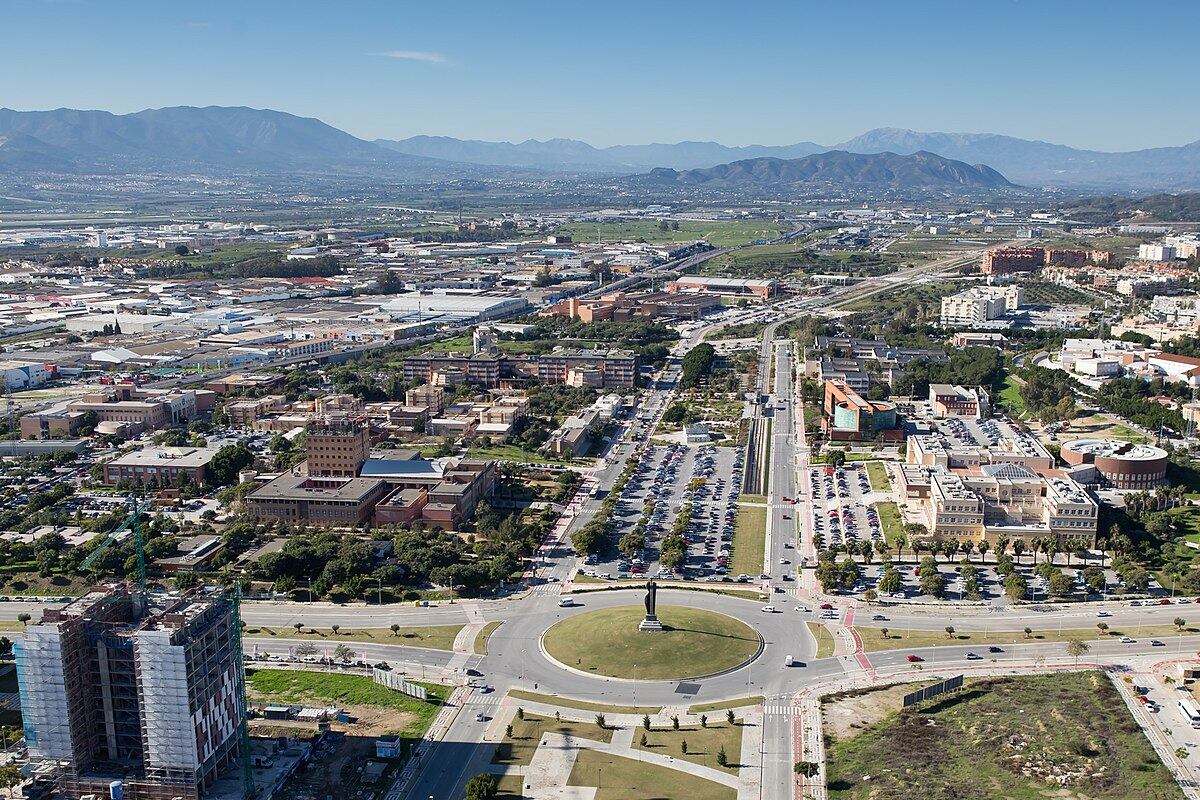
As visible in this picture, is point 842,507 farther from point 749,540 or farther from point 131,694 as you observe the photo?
point 131,694

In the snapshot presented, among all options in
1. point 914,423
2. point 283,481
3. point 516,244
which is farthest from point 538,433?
point 516,244

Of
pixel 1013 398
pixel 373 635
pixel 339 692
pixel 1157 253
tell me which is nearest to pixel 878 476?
pixel 1013 398

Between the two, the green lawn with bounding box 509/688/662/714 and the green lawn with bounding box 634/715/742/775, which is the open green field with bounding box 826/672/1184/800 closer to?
the green lawn with bounding box 634/715/742/775

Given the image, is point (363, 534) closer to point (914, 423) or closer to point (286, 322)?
point (914, 423)

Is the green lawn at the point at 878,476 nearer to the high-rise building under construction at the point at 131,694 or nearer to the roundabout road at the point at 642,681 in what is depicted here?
the roundabout road at the point at 642,681

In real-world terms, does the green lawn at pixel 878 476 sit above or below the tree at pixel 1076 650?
above

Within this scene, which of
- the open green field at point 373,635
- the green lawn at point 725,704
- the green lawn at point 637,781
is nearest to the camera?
the green lawn at point 637,781

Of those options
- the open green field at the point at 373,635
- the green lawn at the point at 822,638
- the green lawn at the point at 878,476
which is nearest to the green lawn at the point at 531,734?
the open green field at the point at 373,635
